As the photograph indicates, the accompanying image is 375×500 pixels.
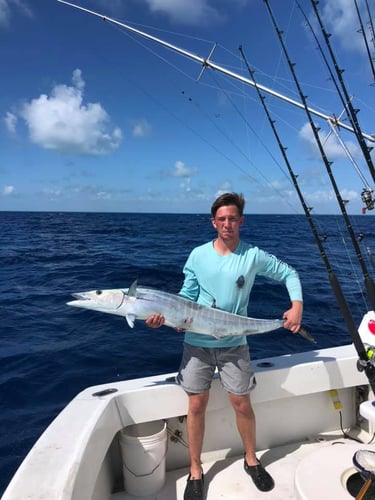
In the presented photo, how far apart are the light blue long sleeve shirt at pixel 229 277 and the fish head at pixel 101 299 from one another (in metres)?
0.59

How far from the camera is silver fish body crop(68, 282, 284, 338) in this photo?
101 inches

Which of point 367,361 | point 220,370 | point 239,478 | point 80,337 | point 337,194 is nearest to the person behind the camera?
point 367,361

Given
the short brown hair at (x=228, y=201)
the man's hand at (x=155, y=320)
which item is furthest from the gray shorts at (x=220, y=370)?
the short brown hair at (x=228, y=201)

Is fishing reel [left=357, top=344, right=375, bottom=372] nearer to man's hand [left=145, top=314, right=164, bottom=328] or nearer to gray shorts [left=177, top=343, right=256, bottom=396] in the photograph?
gray shorts [left=177, top=343, right=256, bottom=396]

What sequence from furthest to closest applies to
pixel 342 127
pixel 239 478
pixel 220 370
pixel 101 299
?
1. pixel 342 127
2. pixel 239 478
3. pixel 220 370
4. pixel 101 299

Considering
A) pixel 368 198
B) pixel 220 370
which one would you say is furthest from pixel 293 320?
pixel 368 198

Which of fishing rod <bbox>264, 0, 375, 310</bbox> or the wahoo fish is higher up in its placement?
fishing rod <bbox>264, 0, 375, 310</bbox>

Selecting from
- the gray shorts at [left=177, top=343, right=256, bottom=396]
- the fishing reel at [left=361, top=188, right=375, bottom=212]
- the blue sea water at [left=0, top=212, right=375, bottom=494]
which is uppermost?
the fishing reel at [left=361, top=188, right=375, bottom=212]

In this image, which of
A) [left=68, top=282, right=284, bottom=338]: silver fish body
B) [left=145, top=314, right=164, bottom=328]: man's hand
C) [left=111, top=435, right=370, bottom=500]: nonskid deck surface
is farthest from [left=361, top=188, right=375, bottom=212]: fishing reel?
[left=145, top=314, right=164, bottom=328]: man's hand

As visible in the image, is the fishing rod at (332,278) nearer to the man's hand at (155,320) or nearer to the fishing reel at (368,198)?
the fishing reel at (368,198)

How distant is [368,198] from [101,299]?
9.75 feet

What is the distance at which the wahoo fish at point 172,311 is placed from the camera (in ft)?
8.40

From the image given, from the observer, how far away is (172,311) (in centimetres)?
262

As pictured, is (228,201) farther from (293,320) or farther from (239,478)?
(239,478)
